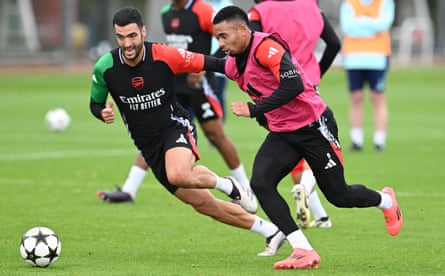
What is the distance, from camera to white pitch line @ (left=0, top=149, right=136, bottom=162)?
17.3 metres

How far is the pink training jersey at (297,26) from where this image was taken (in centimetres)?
1079

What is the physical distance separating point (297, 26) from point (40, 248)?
3791 mm

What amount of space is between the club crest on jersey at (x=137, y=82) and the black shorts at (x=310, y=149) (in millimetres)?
1201

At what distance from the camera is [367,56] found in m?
18.3

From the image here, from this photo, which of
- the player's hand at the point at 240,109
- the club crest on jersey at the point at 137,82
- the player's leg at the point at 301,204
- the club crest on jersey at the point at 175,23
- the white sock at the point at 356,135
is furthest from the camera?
the white sock at the point at 356,135

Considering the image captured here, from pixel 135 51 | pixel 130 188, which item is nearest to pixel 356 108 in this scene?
pixel 130 188

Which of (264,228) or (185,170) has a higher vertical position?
(185,170)

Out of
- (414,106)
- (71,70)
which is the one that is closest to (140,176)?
(414,106)

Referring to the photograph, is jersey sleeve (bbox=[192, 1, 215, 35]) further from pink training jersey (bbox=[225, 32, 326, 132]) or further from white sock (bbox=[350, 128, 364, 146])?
white sock (bbox=[350, 128, 364, 146])

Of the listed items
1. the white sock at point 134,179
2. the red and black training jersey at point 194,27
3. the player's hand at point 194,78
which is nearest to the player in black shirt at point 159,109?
the player's hand at point 194,78

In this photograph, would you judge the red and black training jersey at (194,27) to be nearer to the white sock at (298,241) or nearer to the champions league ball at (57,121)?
the white sock at (298,241)

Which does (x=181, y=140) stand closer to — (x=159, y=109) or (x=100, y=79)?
(x=159, y=109)

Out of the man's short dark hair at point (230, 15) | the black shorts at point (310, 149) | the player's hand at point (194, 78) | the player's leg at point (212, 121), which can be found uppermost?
the man's short dark hair at point (230, 15)

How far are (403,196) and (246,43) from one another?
190 inches
